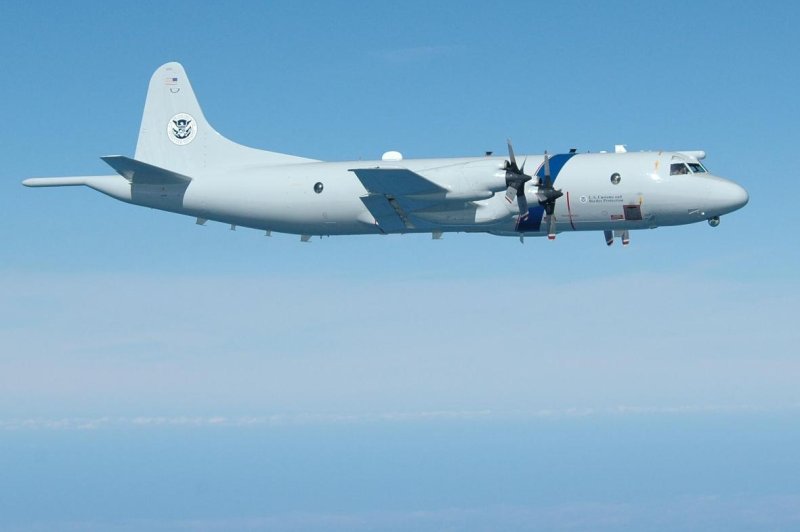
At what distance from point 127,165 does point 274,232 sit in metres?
6.88

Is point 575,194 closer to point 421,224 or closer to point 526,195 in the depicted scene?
point 526,195

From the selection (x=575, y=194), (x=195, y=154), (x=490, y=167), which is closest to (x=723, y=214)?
(x=575, y=194)

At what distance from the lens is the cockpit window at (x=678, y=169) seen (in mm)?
41812

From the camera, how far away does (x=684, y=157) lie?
42438 millimetres

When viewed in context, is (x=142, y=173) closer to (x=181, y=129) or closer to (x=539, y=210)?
(x=181, y=129)

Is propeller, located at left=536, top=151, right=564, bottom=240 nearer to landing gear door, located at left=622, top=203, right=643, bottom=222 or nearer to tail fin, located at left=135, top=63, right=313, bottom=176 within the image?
landing gear door, located at left=622, top=203, right=643, bottom=222

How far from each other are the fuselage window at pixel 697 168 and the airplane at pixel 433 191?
0.18 ft

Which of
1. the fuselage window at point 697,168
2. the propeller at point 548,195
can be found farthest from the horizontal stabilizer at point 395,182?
the fuselage window at point 697,168

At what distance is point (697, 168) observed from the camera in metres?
42.2

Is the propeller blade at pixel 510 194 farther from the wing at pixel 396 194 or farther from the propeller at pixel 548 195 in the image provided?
the wing at pixel 396 194

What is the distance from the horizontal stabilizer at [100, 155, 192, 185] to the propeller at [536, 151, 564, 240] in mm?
15880

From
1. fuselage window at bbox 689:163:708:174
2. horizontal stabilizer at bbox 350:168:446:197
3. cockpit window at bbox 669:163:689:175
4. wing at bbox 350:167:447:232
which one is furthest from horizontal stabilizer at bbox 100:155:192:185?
fuselage window at bbox 689:163:708:174

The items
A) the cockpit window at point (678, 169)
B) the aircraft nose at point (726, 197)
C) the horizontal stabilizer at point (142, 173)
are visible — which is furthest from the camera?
the horizontal stabilizer at point (142, 173)

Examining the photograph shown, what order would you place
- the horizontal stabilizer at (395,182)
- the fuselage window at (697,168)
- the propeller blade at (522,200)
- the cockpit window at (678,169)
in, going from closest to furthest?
the horizontal stabilizer at (395,182), the cockpit window at (678,169), the propeller blade at (522,200), the fuselage window at (697,168)
